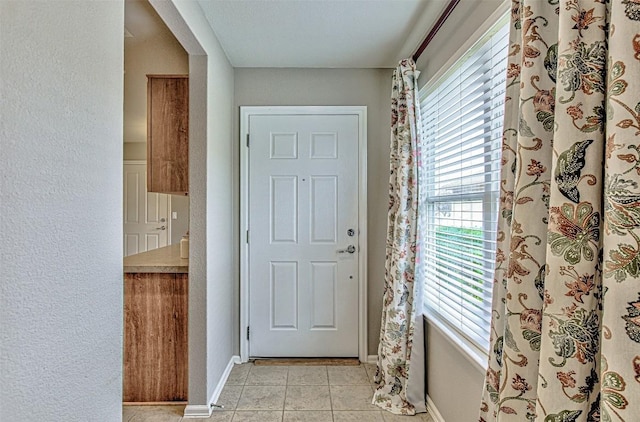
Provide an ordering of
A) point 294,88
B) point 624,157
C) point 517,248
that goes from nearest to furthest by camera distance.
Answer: point 624,157 < point 517,248 < point 294,88

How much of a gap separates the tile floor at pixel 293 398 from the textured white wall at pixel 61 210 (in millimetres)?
1246

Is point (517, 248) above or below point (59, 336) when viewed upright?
above

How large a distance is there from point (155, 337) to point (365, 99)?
2.34 meters

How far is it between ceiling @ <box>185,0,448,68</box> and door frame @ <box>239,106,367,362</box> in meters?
0.35

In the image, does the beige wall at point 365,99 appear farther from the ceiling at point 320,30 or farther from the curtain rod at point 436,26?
the curtain rod at point 436,26

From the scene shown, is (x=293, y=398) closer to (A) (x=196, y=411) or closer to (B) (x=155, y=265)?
(A) (x=196, y=411)

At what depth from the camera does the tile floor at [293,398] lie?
225 cm

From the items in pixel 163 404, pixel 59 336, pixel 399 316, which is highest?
pixel 59 336

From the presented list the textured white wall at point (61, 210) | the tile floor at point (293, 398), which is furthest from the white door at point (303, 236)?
the textured white wall at point (61, 210)

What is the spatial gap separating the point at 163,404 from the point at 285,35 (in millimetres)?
2498

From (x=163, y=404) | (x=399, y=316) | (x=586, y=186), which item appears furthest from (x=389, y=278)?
(x=586, y=186)

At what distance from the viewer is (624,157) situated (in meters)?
0.66

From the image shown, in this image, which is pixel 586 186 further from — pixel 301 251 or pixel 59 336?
pixel 301 251

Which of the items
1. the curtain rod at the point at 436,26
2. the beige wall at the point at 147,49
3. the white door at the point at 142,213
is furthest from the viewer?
the white door at the point at 142,213
